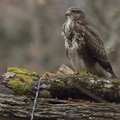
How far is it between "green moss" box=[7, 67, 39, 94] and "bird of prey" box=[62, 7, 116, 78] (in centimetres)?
106

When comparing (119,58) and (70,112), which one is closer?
(70,112)

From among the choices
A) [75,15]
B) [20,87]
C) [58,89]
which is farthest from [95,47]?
[20,87]

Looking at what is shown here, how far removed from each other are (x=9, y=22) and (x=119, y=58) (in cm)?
1135

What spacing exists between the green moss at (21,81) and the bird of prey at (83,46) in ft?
3.47

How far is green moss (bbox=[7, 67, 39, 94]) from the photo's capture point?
291 inches

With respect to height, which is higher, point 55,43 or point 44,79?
point 55,43

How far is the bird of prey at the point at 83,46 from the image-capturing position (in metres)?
8.86

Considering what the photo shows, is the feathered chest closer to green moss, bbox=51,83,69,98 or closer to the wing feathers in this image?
the wing feathers

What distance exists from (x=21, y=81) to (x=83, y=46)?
1.70 meters

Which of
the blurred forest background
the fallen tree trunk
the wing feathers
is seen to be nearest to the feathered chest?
the wing feathers

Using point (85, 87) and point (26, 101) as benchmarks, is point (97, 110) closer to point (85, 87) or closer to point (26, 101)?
point (85, 87)

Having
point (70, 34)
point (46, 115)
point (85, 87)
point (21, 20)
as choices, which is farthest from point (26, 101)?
point (21, 20)

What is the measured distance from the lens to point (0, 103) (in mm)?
7195

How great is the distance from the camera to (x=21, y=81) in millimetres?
7945
